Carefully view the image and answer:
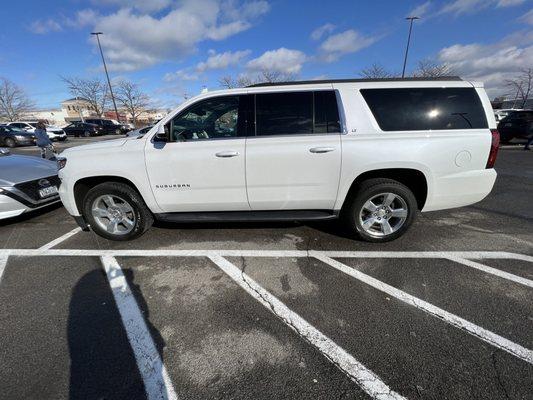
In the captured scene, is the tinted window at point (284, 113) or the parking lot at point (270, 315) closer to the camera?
the parking lot at point (270, 315)

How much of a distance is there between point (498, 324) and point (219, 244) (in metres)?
2.98

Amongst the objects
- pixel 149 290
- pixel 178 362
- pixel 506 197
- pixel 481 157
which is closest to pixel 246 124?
pixel 149 290

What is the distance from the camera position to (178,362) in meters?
2.05

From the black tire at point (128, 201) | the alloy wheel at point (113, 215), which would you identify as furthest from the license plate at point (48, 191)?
the alloy wheel at point (113, 215)

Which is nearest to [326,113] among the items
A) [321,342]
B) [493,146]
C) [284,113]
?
[284,113]

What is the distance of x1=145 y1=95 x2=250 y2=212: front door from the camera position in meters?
3.42

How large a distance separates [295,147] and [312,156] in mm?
226

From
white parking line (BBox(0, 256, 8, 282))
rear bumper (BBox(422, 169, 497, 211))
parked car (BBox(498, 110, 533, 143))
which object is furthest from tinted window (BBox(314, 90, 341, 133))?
parked car (BBox(498, 110, 533, 143))

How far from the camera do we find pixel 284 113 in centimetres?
345

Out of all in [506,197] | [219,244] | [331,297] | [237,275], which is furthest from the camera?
[506,197]

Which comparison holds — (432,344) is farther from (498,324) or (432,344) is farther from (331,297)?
(331,297)

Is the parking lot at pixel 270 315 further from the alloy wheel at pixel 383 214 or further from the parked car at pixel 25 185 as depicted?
the parked car at pixel 25 185

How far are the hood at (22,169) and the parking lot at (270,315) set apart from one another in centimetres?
104

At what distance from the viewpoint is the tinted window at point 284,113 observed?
134 inches
